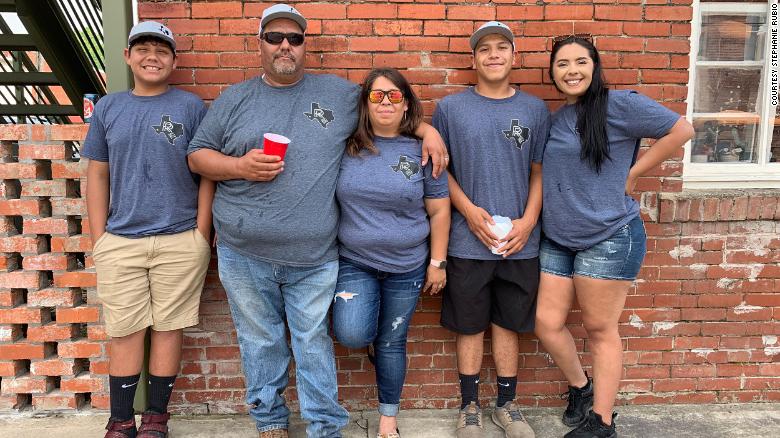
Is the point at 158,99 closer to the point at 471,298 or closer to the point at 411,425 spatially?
the point at 471,298

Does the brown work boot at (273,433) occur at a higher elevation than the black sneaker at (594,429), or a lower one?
lower

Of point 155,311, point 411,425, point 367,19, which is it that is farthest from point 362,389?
point 367,19

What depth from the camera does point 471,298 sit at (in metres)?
2.96

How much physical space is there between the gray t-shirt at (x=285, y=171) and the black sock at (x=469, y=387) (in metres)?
1.04

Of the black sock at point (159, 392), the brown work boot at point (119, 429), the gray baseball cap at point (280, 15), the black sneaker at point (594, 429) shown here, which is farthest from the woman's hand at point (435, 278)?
the brown work boot at point (119, 429)

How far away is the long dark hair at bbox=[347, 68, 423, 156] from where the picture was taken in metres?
2.72

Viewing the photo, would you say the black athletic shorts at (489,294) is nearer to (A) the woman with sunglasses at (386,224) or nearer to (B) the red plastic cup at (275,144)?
(A) the woman with sunglasses at (386,224)

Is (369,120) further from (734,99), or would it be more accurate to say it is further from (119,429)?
(734,99)

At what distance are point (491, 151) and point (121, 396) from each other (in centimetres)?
229

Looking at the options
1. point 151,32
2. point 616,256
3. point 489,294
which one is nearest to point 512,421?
point 489,294

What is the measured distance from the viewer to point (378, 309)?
286 centimetres

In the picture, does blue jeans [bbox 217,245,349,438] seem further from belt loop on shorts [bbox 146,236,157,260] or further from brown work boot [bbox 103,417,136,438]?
brown work boot [bbox 103,417,136,438]

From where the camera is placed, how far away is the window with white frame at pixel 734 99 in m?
3.42

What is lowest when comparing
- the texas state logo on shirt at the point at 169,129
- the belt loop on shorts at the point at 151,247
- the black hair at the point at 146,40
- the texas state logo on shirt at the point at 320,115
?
the belt loop on shorts at the point at 151,247
